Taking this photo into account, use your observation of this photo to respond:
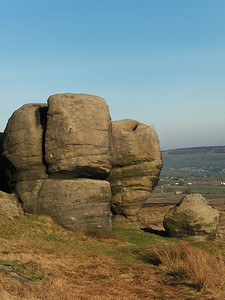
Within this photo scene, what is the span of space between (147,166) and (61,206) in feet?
24.6

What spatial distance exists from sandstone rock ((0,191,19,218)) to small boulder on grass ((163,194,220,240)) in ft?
34.2

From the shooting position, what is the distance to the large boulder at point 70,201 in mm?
20344

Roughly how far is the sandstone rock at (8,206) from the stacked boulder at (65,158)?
873 mm

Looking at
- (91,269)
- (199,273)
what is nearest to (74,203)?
(91,269)

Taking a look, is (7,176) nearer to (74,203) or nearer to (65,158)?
(65,158)

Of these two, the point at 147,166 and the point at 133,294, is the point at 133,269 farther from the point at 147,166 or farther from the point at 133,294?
the point at 147,166

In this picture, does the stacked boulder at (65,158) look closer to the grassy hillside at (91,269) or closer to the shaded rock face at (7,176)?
the shaded rock face at (7,176)

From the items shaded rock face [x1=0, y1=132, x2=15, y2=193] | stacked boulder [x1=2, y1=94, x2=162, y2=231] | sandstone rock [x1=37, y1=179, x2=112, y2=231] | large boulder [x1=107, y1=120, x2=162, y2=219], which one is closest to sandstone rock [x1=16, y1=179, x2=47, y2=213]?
stacked boulder [x1=2, y1=94, x2=162, y2=231]

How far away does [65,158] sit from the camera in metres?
20.7

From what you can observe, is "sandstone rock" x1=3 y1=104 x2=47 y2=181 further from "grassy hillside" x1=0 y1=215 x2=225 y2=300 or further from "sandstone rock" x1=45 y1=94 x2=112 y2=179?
"grassy hillside" x1=0 y1=215 x2=225 y2=300

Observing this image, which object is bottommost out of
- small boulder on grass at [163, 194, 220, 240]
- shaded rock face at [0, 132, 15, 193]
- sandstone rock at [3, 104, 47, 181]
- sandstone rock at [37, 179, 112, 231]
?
small boulder on grass at [163, 194, 220, 240]

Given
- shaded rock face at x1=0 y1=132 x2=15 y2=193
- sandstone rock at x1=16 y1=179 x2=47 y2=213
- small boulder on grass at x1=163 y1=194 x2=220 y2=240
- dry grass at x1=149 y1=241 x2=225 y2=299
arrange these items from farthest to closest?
small boulder on grass at x1=163 y1=194 x2=220 y2=240
shaded rock face at x1=0 y1=132 x2=15 y2=193
sandstone rock at x1=16 y1=179 x2=47 y2=213
dry grass at x1=149 y1=241 x2=225 y2=299

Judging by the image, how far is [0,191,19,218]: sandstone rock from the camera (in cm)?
1866

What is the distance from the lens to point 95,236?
20.0m
